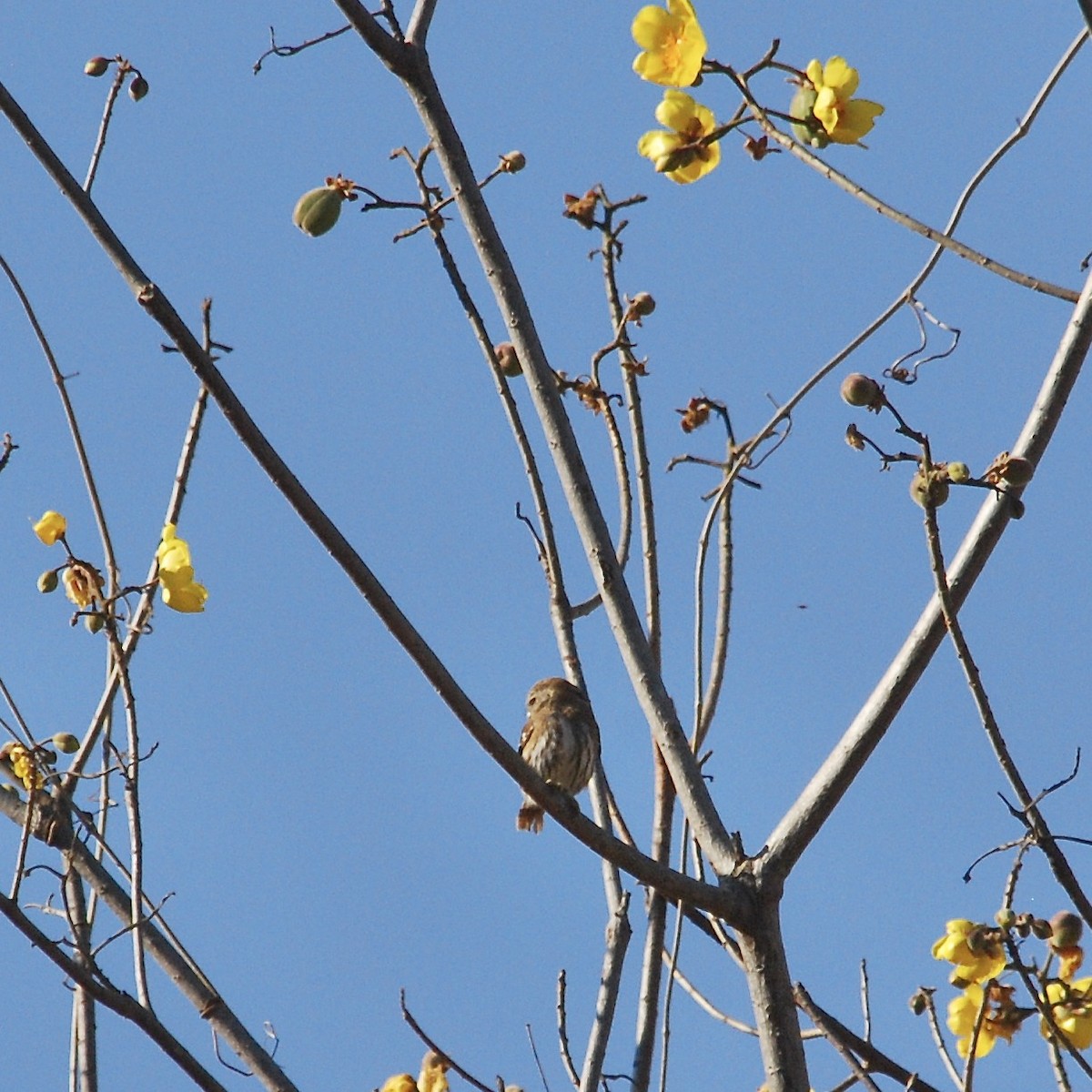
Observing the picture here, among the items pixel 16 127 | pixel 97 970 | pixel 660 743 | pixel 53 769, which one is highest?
pixel 16 127

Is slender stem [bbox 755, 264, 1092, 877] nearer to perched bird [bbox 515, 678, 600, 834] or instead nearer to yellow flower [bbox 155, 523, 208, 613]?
yellow flower [bbox 155, 523, 208, 613]

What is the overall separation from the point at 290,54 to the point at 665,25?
144 cm

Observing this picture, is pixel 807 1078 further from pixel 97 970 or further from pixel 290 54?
pixel 290 54

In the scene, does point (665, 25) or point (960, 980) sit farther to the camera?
point (960, 980)

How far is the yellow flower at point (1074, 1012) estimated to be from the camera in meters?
Answer: 4.14

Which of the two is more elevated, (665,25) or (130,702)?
Result: (665,25)

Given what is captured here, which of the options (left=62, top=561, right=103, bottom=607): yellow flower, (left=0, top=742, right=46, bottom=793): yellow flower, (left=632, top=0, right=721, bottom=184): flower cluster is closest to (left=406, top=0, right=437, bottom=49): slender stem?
(left=632, top=0, right=721, bottom=184): flower cluster

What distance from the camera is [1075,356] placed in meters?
3.72

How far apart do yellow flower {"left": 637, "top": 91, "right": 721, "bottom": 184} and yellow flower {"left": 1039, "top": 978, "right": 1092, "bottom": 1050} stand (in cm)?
248

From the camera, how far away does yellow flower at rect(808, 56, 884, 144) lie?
147 inches

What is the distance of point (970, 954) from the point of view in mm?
4121

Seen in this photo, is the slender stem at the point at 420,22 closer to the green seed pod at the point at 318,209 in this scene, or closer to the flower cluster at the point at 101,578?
the green seed pod at the point at 318,209

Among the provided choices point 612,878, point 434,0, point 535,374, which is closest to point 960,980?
point 612,878

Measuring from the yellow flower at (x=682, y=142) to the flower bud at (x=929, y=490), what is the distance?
3.72 ft
